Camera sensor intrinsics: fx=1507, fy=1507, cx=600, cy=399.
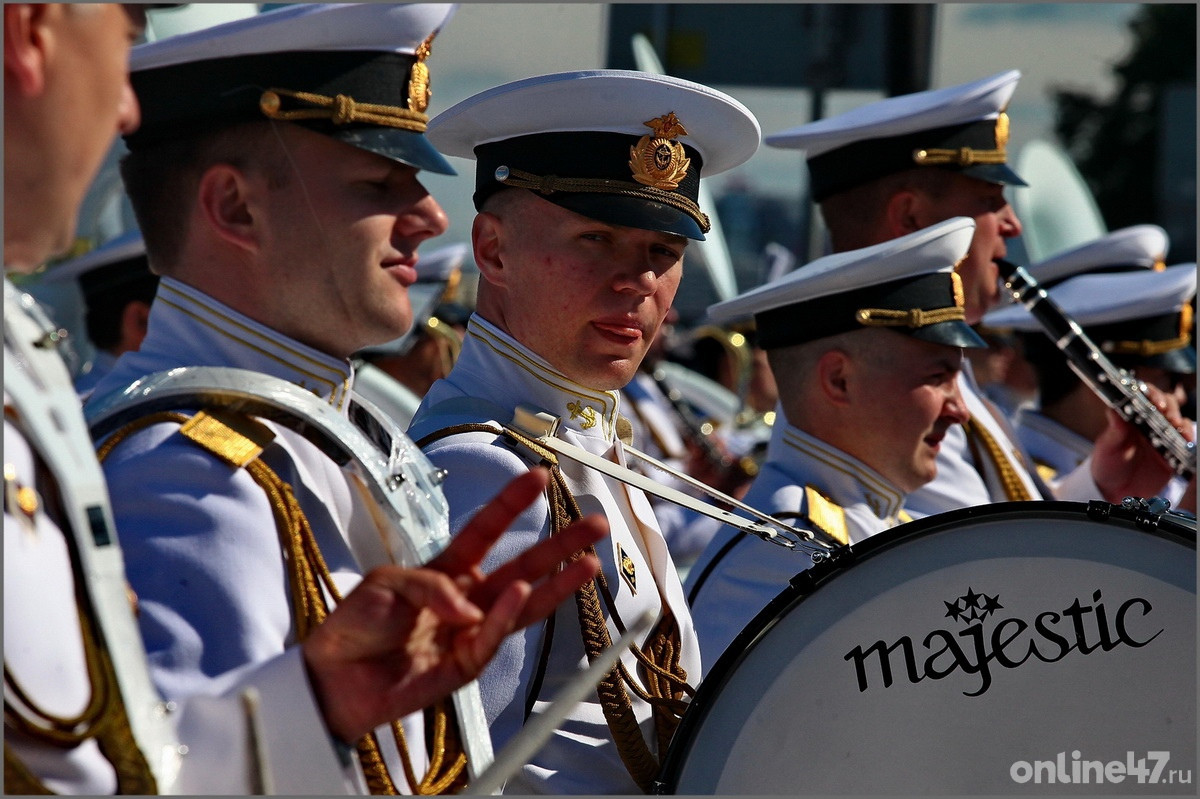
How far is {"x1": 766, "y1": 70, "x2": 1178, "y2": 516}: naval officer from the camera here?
16.2 ft

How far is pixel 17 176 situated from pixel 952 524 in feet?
5.28

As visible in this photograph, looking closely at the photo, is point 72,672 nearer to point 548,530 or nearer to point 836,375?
point 548,530

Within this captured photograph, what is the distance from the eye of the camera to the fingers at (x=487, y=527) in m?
1.75

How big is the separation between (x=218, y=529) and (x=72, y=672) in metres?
0.33

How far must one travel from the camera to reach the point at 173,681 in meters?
1.82

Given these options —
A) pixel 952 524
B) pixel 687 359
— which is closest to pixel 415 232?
pixel 952 524

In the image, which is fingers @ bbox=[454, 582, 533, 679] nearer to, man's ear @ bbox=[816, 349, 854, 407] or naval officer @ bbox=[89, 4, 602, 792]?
naval officer @ bbox=[89, 4, 602, 792]

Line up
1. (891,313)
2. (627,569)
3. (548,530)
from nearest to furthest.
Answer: (548,530), (627,569), (891,313)

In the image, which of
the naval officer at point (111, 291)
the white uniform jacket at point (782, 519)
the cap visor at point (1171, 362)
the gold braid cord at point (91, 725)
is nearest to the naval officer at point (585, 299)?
the white uniform jacket at point (782, 519)

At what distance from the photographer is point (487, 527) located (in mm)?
1757

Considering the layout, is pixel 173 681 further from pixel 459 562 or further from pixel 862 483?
pixel 862 483

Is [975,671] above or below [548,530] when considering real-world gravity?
below

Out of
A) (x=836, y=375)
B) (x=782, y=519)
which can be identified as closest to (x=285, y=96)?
(x=782, y=519)

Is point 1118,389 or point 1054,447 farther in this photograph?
point 1054,447
